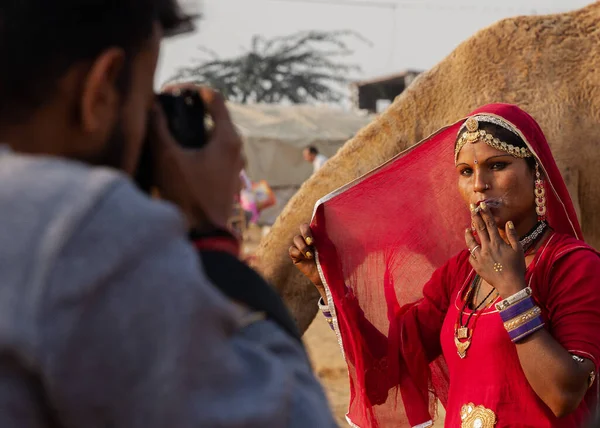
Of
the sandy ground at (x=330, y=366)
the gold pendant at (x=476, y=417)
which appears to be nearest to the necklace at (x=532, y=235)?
the gold pendant at (x=476, y=417)

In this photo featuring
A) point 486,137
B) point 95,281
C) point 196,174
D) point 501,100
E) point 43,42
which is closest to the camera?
point 95,281

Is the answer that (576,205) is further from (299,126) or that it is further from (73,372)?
(299,126)

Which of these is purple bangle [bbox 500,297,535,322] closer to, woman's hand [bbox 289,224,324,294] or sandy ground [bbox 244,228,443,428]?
woman's hand [bbox 289,224,324,294]

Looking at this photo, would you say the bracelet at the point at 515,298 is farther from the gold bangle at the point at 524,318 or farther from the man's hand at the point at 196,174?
the man's hand at the point at 196,174

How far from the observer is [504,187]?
2.25m

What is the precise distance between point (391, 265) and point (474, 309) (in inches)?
28.3

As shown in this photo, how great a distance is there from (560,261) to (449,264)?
49 cm

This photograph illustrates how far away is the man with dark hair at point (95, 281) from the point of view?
2.02ft

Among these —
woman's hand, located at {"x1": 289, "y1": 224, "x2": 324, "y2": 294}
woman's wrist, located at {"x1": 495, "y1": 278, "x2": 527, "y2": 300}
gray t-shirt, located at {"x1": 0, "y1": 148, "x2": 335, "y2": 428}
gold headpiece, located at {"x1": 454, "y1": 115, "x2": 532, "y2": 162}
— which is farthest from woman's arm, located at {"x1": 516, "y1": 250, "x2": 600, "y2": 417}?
gray t-shirt, located at {"x1": 0, "y1": 148, "x2": 335, "y2": 428}

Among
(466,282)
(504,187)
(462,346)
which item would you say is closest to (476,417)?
(462,346)

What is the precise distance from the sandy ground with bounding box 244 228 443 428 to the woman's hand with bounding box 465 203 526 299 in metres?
3.05

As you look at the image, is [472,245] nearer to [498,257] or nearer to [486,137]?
[498,257]

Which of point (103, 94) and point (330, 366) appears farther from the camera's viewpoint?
point (330, 366)

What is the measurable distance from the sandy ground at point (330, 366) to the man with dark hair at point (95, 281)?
4.33 meters
